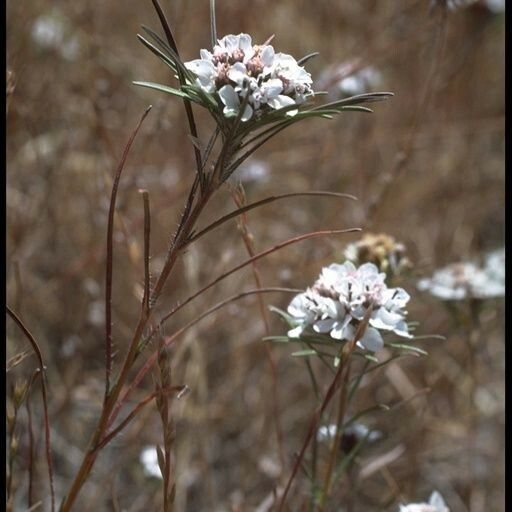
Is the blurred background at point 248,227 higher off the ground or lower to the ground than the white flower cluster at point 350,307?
higher

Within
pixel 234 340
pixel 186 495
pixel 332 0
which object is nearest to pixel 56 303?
pixel 234 340

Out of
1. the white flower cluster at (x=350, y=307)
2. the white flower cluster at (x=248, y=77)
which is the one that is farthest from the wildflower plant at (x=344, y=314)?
the white flower cluster at (x=248, y=77)

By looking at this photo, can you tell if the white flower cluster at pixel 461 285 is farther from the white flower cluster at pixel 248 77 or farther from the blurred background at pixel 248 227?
the white flower cluster at pixel 248 77

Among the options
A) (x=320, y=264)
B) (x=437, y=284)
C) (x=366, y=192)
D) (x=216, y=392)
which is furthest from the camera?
(x=366, y=192)

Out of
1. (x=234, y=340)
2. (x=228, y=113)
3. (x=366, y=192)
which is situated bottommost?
(x=228, y=113)

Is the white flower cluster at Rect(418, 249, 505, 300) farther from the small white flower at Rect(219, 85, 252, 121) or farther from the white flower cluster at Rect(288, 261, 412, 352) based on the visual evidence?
the small white flower at Rect(219, 85, 252, 121)

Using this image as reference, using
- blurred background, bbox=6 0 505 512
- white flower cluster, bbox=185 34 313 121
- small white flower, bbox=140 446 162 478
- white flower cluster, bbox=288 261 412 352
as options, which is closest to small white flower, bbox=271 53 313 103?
white flower cluster, bbox=185 34 313 121

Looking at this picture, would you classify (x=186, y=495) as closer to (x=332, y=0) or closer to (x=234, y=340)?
(x=234, y=340)
